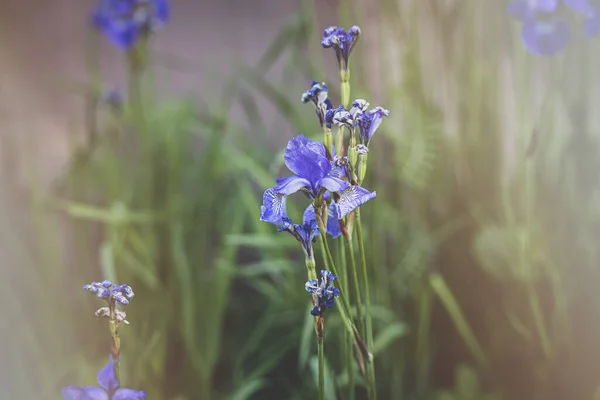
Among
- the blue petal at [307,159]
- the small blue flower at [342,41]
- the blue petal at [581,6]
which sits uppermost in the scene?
the blue petal at [581,6]

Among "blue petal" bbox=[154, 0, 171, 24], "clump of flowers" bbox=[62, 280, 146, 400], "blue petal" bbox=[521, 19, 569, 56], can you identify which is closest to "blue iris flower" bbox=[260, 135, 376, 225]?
"clump of flowers" bbox=[62, 280, 146, 400]

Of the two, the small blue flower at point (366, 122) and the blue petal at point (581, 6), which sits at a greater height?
the blue petal at point (581, 6)

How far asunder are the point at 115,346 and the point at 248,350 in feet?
0.73

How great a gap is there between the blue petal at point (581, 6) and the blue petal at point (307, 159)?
274 mm

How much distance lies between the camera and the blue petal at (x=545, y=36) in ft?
1.41

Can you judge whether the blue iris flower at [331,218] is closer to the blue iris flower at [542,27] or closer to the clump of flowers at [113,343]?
the clump of flowers at [113,343]

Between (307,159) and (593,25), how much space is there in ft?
0.95

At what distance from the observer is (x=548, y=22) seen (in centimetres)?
44

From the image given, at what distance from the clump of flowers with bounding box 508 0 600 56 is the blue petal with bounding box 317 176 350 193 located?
28 cm

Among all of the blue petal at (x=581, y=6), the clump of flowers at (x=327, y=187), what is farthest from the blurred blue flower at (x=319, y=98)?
the blue petal at (x=581, y=6)

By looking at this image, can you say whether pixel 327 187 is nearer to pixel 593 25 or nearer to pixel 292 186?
pixel 292 186

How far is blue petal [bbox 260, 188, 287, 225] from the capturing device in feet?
0.92

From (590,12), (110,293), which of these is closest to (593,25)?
(590,12)

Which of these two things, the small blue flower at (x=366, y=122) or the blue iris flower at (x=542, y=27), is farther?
the blue iris flower at (x=542, y=27)
